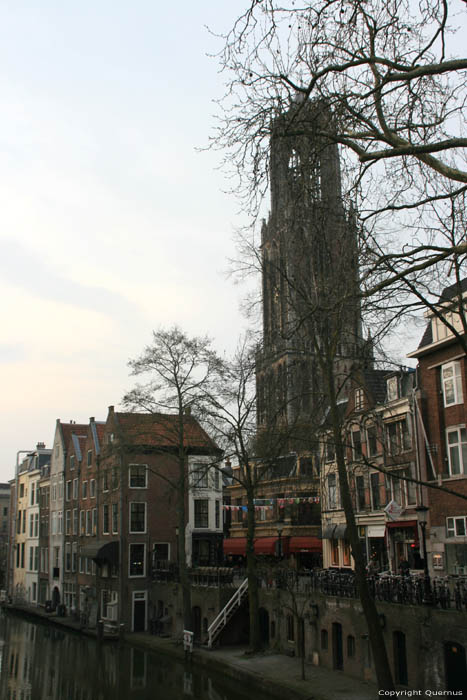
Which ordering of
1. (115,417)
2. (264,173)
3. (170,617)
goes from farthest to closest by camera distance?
(115,417), (170,617), (264,173)

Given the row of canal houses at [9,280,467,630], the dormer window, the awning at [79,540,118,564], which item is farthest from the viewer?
the awning at [79,540,118,564]

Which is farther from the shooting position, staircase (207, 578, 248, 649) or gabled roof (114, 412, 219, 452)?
gabled roof (114, 412, 219, 452)

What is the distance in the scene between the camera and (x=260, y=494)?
5916 cm

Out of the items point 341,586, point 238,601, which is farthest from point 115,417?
point 341,586

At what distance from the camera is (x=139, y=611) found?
153 feet

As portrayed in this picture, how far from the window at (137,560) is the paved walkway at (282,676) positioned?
12.8m

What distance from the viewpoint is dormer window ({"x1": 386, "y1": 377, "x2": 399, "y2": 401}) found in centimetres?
3544

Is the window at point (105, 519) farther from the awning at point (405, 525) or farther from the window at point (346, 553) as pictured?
the awning at point (405, 525)

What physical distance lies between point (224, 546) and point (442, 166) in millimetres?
47121

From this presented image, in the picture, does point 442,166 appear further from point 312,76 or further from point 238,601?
point 238,601

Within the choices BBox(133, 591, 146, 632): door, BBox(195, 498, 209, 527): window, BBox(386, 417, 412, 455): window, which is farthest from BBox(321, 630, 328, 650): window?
BBox(195, 498, 209, 527): window

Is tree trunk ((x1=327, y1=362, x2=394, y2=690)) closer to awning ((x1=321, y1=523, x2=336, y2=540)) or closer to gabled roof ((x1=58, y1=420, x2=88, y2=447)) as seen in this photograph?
awning ((x1=321, y1=523, x2=336, y2=540))

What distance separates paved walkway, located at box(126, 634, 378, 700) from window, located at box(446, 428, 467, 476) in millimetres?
8829

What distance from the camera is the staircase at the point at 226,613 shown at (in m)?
34.8
